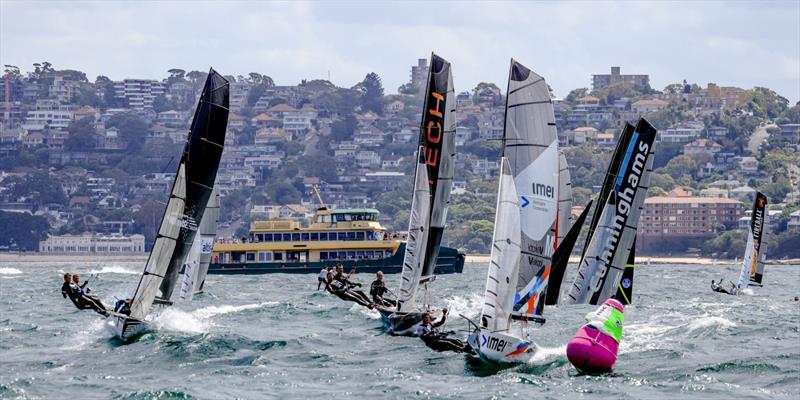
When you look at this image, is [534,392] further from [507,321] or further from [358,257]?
[358,257]

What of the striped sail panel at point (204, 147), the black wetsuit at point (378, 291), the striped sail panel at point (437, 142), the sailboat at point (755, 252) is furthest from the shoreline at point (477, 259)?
the striped sail panel at point (204, 147)

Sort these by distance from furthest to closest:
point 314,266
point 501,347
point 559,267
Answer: point 314,266 < point 559,267 < point 501,347

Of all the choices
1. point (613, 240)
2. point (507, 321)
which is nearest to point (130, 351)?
point (507, 321)

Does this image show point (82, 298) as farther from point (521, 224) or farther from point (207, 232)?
point (207, 232)

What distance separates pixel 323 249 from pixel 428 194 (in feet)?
169

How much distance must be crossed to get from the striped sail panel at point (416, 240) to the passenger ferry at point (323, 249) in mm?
49776

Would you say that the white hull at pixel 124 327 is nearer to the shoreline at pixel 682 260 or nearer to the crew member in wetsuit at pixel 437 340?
the crew member in wetsuit at pixel 437 340

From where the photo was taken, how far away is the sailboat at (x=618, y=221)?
40.4 metres

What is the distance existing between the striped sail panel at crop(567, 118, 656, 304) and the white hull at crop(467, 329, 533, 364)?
704 centimetres

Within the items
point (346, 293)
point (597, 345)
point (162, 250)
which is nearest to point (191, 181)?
point (162, 250)

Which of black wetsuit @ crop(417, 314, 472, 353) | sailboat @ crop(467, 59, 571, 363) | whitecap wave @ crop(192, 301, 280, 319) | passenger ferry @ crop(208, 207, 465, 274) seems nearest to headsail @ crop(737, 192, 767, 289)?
whitecap wave @ crop(192, 301, 280, 319)

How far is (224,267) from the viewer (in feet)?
306

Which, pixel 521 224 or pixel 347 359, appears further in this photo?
pixel 347 359

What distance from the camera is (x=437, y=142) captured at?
41094 millimetres
